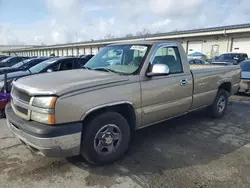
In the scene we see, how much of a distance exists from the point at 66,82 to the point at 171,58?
2241mm

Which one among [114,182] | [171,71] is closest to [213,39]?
[171,71]

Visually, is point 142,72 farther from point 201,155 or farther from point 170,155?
point 201,155

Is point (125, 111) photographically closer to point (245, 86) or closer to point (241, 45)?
point (245, 86)

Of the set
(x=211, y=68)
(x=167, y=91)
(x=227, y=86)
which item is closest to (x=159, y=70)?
(x=167, y=91)

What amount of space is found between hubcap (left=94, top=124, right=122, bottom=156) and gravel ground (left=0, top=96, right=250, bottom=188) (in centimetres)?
27

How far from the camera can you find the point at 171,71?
14.1 feet

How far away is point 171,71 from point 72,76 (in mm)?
1879

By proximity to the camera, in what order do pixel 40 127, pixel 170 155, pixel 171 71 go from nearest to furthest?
pixel 40 127, pixel 170 155, pixel 171 71

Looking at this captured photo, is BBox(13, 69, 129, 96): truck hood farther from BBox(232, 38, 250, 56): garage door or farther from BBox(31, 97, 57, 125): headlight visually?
BBox(232, 38, 250, 56): garage door

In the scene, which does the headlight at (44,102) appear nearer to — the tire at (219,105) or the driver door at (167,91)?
the driver door at (167,91)

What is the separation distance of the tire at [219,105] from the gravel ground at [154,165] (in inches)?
35.8

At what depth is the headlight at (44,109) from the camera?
9.05ft

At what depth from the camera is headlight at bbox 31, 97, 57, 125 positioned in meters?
2.76

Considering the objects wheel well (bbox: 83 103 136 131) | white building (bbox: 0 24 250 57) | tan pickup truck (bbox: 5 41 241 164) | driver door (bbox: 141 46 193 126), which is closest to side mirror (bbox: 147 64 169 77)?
tan pickup truck (bbox: 5 41 241 164)
